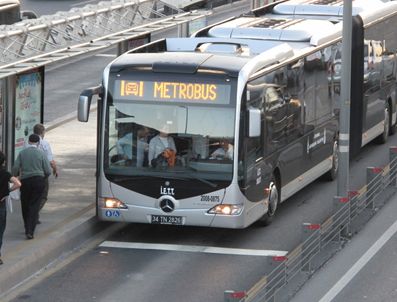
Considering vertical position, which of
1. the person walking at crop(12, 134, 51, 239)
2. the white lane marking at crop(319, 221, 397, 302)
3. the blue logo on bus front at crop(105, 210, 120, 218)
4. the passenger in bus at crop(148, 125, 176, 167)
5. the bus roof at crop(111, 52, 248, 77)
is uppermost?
the bus roof at crop(111, 52, 248, 77)

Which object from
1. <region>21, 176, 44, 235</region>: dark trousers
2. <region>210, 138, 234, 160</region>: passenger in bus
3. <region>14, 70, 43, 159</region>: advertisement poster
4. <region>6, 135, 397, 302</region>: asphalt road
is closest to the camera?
<region>6, 135, 397, 302</region>: asphalt road

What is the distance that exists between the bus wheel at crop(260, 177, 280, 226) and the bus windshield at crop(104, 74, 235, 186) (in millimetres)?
1777

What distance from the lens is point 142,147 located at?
1953 cm

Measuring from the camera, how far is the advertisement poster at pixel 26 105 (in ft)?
72.8

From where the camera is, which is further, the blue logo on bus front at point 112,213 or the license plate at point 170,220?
the blue logo on bus front at point 112,213

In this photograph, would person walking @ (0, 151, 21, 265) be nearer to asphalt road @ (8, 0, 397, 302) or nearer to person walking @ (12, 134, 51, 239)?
asphalt road @ (8, 0, 397, 302)

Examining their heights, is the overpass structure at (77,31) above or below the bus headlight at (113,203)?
above

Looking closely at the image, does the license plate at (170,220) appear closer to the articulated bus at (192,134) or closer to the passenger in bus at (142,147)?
the articulated bus at (192,134)

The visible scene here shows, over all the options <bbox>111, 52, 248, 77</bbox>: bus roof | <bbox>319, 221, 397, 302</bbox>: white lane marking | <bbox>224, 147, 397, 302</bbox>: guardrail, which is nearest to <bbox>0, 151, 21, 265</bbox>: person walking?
<bbox>111, 52, 248, 77</bbox>: bus roof

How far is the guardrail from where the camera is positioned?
15.4 metres

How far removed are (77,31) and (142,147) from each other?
471cm

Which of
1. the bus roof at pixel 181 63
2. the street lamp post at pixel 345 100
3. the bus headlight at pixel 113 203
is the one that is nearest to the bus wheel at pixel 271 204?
the street lamp post at pixel 345 100

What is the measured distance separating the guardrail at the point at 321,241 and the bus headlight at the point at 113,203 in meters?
2.70

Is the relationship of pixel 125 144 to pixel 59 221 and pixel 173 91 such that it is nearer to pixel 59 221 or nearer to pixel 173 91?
pixel 173 91
